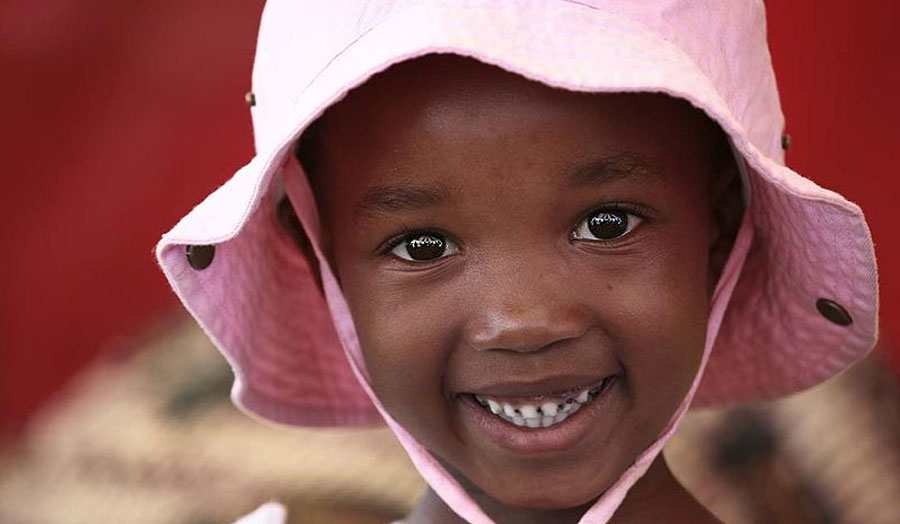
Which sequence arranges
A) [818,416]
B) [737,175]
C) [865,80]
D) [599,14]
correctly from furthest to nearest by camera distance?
[865,80] < [818,416] < [737,175] < [599,14]

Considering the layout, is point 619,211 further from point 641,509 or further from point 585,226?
point 641,509

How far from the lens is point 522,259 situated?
3.46ft

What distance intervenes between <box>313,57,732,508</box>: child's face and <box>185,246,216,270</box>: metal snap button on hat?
0.37 feet

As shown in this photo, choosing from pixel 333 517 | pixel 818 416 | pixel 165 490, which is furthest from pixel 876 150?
pixel 165 490

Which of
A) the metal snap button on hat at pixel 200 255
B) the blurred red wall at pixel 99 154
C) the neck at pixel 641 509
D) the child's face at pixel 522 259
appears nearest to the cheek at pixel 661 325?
the child's face at pixel 522 259

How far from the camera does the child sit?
1.04 meters

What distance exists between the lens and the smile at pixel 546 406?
1107 mm

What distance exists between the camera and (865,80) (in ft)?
6.59

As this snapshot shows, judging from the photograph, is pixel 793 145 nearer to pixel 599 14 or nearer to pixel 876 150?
pixel 876 150

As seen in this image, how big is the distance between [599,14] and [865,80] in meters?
1.06

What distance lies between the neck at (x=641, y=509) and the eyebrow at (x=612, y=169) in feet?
0.89

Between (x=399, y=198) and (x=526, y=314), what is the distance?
0.13m

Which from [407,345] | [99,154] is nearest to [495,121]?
[407,345]

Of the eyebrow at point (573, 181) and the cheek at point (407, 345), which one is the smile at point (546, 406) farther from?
the eyebrow at point (573, 181)
